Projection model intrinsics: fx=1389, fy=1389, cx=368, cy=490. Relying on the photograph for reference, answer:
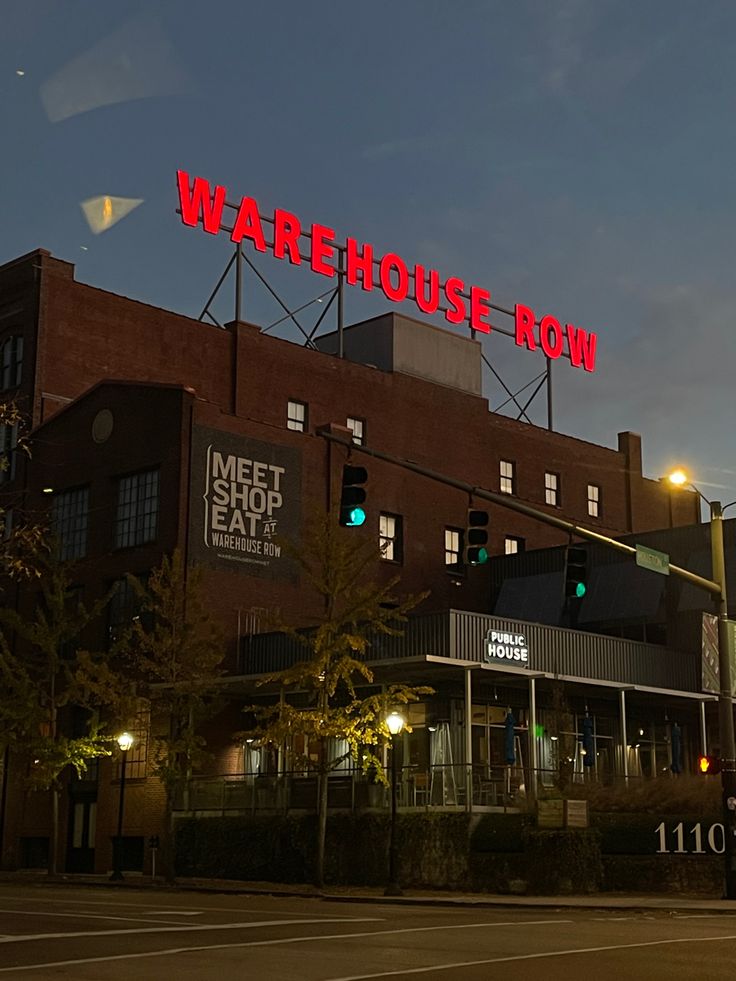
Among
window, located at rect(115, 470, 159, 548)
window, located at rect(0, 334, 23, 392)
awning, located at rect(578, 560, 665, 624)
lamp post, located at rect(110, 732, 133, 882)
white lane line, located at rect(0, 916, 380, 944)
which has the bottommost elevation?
white lane line, located at rect(0, 916, 380, 944)

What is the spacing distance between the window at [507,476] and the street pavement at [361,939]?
121 feet

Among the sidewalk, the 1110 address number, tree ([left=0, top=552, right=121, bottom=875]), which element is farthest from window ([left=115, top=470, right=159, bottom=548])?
the 1110 address number

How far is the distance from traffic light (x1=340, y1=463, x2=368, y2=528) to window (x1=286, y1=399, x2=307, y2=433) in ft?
123

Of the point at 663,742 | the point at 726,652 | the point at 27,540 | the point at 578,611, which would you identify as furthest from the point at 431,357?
the point at 27,540

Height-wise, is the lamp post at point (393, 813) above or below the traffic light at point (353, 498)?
below

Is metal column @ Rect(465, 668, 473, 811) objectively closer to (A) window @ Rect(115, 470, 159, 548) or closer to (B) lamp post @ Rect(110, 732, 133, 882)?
(B) lamp post @ Rect(110, 732, 133, 882)

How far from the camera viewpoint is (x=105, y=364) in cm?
5572

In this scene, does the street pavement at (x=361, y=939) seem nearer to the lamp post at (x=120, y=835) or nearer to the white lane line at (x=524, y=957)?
the white lane line at (x=524, y=957)

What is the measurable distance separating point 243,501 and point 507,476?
2116 cm

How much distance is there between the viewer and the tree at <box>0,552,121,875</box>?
4434cm

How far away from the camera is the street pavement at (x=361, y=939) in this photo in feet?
50.3

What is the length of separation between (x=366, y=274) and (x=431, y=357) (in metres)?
→ 6.07

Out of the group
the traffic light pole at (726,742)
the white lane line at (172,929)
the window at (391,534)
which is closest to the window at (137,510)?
the window at (391,534)

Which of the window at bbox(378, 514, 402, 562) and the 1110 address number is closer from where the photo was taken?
the 1110 address number
